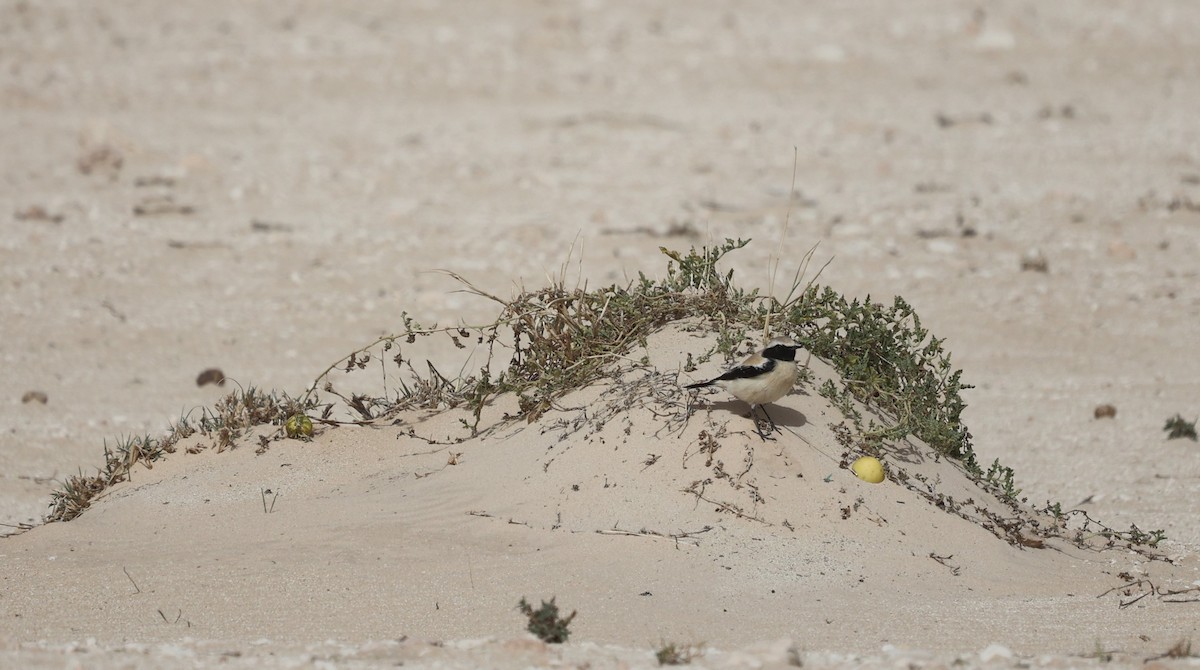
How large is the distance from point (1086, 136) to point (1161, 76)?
292 centimetres

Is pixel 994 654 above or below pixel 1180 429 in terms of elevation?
below

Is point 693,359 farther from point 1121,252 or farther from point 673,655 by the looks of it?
point 1121,252

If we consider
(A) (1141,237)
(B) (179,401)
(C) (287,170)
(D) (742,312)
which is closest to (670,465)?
(D) (742,312)

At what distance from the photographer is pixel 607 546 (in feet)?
15.6

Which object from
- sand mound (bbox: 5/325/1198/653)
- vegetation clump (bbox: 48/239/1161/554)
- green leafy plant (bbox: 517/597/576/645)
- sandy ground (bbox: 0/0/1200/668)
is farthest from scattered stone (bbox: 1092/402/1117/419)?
green leafy plant (bbox: 517/597/576/645)

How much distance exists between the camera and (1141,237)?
11250 millimetres

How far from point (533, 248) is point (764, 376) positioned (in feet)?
20.2

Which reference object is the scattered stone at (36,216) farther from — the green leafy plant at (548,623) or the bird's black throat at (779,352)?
the green leafy plant at (548,623)

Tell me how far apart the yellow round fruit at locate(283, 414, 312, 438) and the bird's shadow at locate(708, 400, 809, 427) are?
1631mm

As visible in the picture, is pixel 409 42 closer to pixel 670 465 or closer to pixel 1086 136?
pixel 1086 136

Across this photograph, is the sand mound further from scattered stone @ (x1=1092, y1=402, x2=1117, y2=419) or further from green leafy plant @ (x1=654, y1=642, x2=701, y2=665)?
scattered stone @ (x1=1092, y1=402, x2=1117, y2=419)

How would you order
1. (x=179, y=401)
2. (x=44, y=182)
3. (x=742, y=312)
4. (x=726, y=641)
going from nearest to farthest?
(x=726, y=641) → (x=742, y=312) → (x=179, y=401) → (x=44, y=182)

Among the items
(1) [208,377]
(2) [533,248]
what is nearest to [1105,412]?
(2) [533,248]

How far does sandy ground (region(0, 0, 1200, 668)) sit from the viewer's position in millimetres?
4535
